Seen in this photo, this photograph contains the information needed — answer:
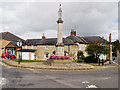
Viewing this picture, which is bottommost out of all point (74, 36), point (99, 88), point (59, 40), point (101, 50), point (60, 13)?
point (99, 88)

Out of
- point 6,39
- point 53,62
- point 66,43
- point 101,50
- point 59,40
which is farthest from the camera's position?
point 6,39

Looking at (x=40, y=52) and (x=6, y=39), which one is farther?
(x=6, y=39)

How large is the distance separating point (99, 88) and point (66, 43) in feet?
73.7

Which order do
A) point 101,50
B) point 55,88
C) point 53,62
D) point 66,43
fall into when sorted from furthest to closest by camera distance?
1. point 66,43
2. point 101,50
3. point 53,62
4. point 55,88

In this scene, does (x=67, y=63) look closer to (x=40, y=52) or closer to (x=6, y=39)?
(x=40, y=52)

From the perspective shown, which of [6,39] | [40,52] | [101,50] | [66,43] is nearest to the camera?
[101,50]

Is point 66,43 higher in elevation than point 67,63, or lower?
higher

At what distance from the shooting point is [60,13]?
59.8 feet

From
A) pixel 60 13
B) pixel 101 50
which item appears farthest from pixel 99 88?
pixel 101 50

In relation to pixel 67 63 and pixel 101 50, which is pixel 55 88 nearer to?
pixel 67 63

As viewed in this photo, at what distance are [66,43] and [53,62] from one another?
13691mm

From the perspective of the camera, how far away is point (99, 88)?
6.68 m

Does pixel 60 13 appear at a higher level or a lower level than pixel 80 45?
higher

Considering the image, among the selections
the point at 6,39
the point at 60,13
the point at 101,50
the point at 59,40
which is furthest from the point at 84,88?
the point at 6,39
